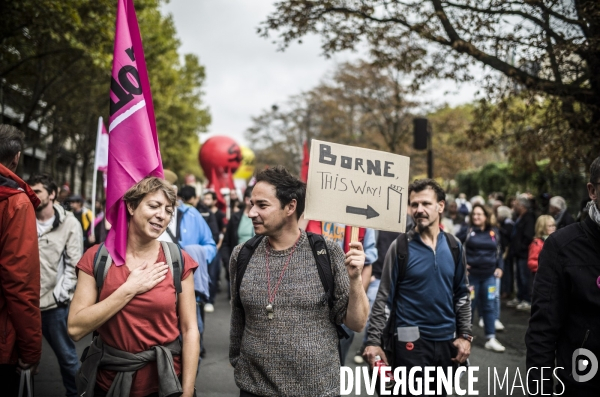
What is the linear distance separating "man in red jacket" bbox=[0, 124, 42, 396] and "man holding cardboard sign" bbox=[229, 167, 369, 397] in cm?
117

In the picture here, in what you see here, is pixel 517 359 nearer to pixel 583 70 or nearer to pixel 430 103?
pixel 583 70

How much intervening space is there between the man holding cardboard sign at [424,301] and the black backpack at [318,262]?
102 centimetres

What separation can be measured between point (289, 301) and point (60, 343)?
2882mm

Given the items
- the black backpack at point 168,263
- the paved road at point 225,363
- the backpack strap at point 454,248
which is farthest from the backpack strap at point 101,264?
the paved road at point 225,363

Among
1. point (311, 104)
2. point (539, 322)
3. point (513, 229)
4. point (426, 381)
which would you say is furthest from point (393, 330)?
point (311, 104)

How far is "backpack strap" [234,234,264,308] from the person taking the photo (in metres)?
3.03

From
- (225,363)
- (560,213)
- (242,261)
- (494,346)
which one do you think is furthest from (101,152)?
(242,261)

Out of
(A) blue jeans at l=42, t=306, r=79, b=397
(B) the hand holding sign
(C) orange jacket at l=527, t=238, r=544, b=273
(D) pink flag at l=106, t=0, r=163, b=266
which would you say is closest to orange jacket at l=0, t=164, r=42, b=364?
(D) pink flag at l=106, t=0, r=163, b=266

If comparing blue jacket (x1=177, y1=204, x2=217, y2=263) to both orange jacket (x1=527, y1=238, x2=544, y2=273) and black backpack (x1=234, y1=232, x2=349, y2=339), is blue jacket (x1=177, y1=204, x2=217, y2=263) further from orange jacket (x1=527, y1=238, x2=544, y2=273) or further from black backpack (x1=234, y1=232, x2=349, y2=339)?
orange jacket (x1=527, y1=238, x2=544, y2=273)

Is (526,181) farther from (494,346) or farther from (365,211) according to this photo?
Answer: (365,211)

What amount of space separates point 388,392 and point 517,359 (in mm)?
4090

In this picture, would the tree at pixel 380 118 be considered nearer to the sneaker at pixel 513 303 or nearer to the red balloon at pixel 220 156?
the red balloon at pixel 220 156

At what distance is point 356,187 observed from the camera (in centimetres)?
302

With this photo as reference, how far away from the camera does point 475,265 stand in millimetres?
8102
